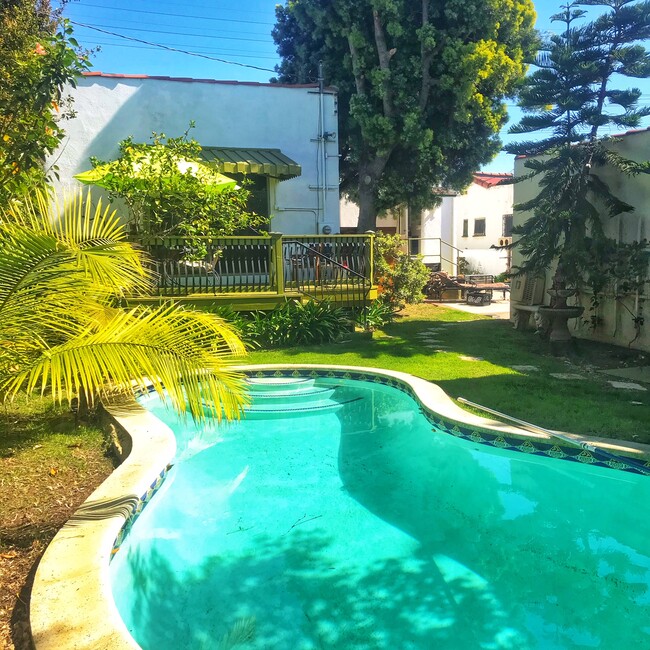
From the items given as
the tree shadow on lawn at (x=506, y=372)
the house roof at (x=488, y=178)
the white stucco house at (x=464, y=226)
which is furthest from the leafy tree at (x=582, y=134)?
the house roof at (x=488, y=178)

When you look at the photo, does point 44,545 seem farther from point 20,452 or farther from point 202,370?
point 20,452

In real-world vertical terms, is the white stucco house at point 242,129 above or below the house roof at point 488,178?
below

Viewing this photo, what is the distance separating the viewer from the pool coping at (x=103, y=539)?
2.57 m

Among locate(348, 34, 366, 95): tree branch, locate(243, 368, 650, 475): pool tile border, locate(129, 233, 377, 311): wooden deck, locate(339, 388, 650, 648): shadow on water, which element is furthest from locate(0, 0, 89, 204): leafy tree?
locate(348, 34, 366, 95): tree branch

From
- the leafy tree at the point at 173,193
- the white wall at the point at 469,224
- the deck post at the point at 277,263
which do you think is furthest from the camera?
the white wall at the point at 469,224

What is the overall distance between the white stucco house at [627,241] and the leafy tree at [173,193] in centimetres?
672

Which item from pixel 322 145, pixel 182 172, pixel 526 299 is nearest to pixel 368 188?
pixel 322 145

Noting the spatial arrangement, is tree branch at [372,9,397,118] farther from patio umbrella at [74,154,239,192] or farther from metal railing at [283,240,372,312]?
patio umbrella at [74,154,239,192]

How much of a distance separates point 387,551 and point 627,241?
8124 millimetres

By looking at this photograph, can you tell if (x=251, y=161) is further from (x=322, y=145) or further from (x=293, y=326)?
(x=293, y=326)

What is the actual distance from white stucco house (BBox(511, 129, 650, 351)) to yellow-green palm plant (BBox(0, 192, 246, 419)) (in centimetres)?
823

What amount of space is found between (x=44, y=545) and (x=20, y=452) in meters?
1.90

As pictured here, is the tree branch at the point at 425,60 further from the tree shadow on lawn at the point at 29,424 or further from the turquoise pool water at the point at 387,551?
the tree shadow on lawn at the point at 29,424

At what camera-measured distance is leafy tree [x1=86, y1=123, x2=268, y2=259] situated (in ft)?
31.3
